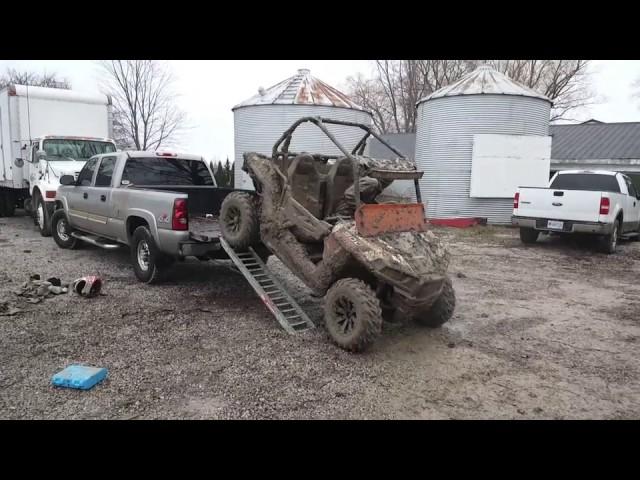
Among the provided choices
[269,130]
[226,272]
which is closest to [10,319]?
[226,272]

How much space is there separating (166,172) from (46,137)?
525cm

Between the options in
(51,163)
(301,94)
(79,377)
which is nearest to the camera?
(79,377)

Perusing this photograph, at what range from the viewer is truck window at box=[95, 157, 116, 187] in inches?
321

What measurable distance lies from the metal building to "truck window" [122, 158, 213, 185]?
9.96 metres

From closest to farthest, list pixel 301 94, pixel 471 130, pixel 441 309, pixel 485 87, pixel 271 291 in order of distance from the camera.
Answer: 1. pixel 441 309
2. pixel 271 291
3. pixel 471 130
4. pixel 485 87
5. pixel 301 94

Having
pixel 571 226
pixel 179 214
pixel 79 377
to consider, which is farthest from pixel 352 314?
pixel 571 226

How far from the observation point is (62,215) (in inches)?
385

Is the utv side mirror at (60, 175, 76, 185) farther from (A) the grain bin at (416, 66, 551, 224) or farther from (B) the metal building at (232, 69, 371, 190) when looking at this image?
(A) the grain bin at (416, 66, 551, 224)

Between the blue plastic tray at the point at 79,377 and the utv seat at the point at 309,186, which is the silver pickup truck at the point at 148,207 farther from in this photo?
the blue plastic tray at the point at 79,377

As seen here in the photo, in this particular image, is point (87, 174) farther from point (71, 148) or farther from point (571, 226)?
point (571, 226)

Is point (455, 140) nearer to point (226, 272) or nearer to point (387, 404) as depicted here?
point (226, 272)

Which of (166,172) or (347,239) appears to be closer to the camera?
(347,239)

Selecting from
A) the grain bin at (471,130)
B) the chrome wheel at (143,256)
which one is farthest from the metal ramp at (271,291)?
the grain bin at (471,130)

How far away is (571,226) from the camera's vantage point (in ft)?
36.2
